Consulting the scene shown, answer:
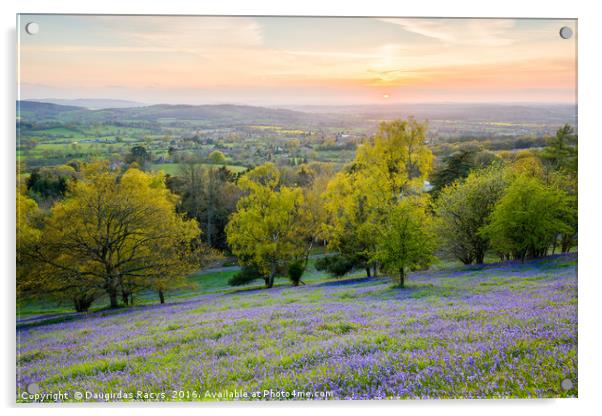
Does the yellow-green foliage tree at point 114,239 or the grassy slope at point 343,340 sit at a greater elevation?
the yellow-green foliage tree at point 114,239

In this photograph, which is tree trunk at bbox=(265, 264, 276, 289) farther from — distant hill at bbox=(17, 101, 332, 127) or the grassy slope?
distant hill at bbox=(17, 101, 332, 127)

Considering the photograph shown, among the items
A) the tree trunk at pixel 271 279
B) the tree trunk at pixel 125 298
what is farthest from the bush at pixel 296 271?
the tree trunk at pixel 125 298

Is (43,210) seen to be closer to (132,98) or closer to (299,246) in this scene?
(132,98)

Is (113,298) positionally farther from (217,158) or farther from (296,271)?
(296,271)

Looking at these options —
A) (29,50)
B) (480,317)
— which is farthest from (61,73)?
(480,317)

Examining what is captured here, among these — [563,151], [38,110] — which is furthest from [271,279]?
[563,151]

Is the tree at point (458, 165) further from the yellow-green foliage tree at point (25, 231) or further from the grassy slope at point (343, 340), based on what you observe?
the yellow-green foliage tree at point (25, 231)

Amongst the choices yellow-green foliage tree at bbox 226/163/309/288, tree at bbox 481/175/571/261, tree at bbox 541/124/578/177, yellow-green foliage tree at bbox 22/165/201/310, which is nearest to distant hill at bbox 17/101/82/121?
yellow-green foliage tree at bbox 22/165/201/310
